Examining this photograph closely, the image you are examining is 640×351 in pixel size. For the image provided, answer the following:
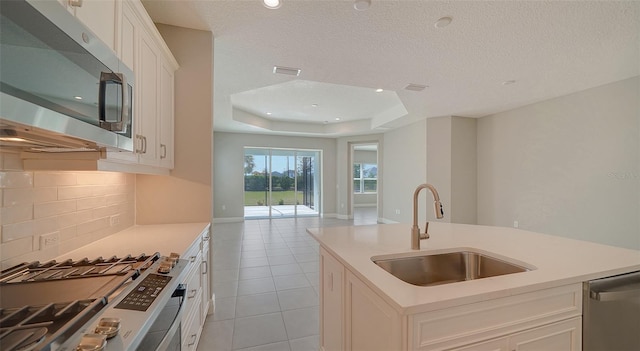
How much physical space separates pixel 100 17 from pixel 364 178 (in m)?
10.4

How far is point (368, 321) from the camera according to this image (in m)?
1.09

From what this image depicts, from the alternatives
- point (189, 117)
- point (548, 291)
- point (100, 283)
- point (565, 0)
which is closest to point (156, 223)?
point (189, 117)

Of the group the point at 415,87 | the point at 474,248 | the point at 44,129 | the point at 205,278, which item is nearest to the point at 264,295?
the point at 205,278

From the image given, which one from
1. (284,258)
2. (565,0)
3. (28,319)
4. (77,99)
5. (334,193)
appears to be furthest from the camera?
(334,193)

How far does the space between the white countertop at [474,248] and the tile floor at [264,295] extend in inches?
40.0

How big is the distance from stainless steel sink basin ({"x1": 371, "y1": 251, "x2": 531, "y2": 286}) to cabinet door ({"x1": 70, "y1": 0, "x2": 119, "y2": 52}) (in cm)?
174

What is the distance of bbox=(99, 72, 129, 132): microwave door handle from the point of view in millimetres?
919

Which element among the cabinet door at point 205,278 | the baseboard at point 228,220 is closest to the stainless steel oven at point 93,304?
the cabinet door at point 205,278

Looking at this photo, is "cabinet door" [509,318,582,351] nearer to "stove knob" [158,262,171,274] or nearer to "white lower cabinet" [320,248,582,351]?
"white lower cabinet" [320,248,582,351]

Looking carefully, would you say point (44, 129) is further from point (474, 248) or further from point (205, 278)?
point (474, 248)

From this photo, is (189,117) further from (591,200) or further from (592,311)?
(591,200)

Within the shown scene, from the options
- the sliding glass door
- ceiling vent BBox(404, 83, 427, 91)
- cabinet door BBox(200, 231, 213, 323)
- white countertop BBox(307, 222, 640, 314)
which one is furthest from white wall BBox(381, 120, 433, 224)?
cabinet door BBox(200, 231, 213, 323)

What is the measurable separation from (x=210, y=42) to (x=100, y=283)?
208 centimetres

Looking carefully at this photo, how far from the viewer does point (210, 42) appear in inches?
87.6
